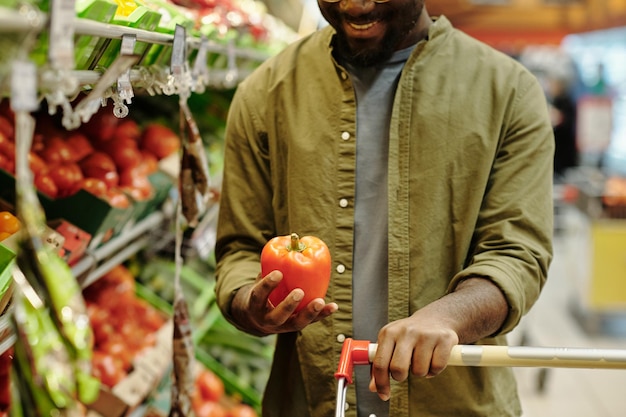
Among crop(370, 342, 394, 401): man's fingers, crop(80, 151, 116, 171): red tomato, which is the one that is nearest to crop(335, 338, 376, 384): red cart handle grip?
crop(370, 342, 394, 401): man's fingers

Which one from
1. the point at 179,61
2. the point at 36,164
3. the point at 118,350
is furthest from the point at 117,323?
the point at 179,61

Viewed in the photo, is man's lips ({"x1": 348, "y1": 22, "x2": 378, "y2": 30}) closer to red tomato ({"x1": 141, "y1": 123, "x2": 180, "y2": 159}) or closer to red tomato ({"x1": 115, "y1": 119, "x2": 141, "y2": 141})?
red tomato ({"x1": 115, "y1": 119, "x2": 141, "y2": 141})

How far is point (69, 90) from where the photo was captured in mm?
1258

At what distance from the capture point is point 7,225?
1875 mm

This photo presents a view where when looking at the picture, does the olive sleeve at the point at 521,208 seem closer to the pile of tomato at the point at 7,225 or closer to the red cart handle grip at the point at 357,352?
the red cart handle grip at the point at 357,352

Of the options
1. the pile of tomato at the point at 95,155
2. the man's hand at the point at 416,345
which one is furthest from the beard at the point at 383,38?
the pile of tomato at the point at 95,155

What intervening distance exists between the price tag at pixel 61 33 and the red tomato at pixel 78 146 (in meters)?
1.49

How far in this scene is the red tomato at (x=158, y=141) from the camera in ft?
10.7

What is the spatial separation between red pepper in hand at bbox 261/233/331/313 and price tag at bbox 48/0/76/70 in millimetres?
719

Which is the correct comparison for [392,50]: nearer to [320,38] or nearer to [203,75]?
[320,38]

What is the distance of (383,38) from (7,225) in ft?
3.08

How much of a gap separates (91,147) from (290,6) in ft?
11.6

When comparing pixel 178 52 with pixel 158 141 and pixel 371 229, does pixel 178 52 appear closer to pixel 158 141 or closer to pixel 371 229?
pixel 371 229

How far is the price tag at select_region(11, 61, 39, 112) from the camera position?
1.08 metres
